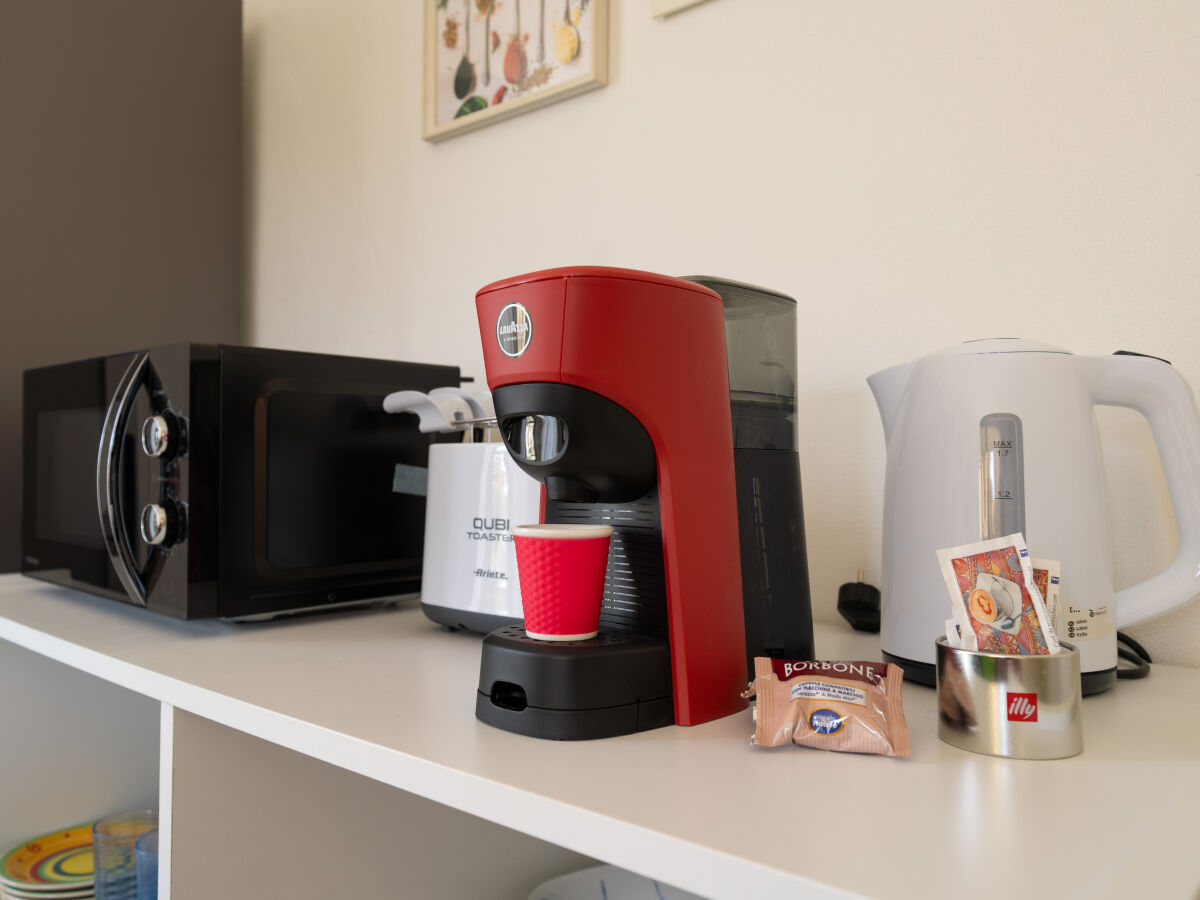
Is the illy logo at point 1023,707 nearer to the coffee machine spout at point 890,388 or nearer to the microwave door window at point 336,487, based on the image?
the coffee machine spout at point 890,388

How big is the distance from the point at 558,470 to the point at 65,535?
82 cm

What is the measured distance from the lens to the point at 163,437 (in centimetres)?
84

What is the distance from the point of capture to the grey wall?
1.36 meters

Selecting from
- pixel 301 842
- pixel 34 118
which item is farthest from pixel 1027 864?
pixel 34 118

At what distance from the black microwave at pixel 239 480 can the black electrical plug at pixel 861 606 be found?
475mm

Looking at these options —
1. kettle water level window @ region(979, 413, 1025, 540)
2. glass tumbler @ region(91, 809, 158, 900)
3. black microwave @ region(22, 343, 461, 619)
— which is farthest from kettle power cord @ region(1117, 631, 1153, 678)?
glass tumbler @ region(91, 809, 158, 900)

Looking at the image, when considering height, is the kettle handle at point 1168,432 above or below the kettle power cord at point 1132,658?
above

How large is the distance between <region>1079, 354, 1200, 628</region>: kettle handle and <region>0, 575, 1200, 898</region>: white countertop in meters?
0.08

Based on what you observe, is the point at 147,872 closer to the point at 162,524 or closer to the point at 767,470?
the point at 162,524

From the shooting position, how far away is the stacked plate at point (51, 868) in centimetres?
92

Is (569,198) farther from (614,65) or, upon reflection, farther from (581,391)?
(581,391)

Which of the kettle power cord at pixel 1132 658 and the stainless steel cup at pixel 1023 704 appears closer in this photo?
the stainless steel cup at pixel 1023 704

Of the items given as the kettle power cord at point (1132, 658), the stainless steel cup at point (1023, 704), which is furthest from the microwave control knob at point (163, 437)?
the kettle power cord at point (1132, 658)

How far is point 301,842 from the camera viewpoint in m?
0.69
